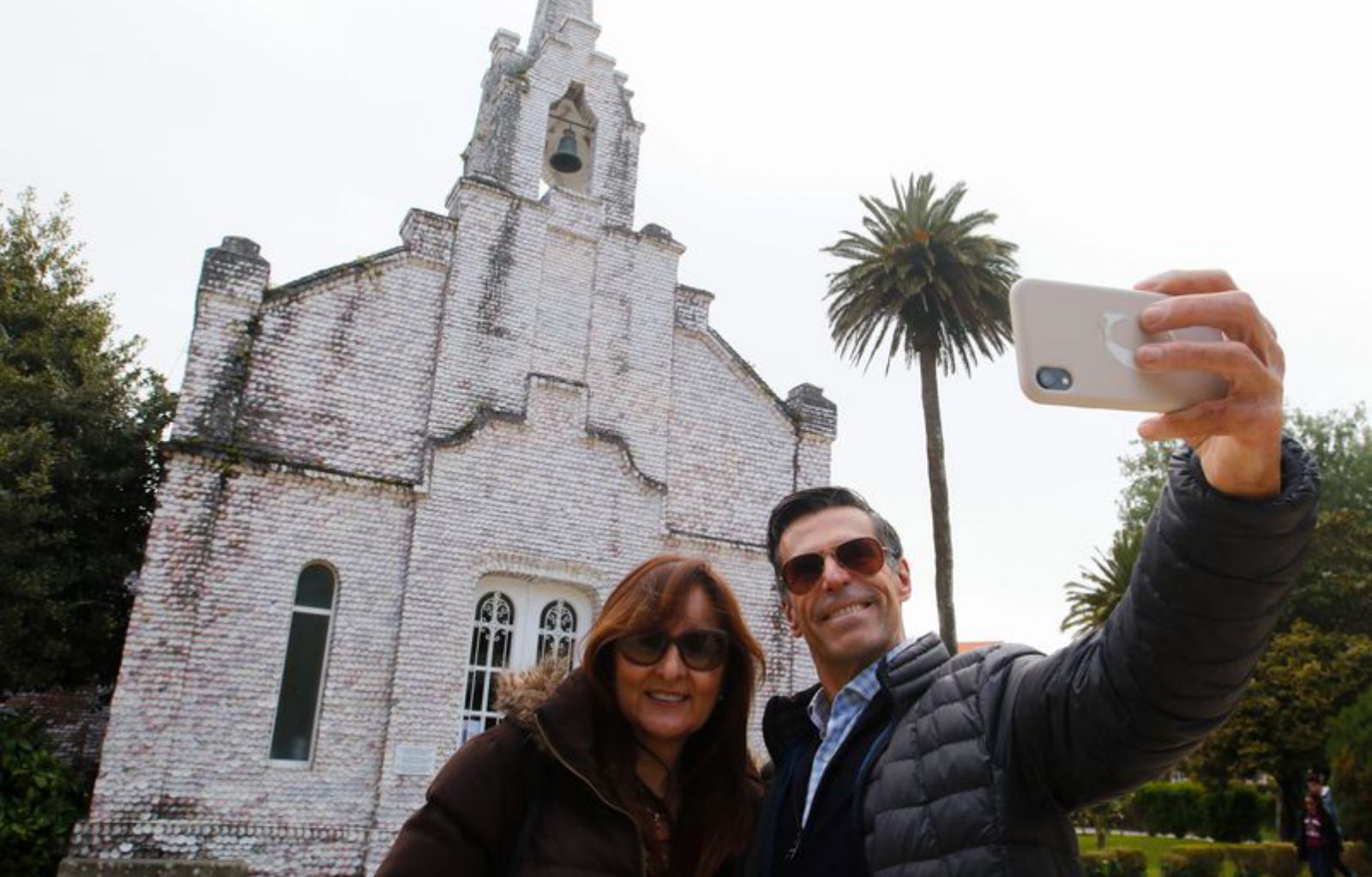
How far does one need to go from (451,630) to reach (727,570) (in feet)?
13.9

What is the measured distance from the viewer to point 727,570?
13984mm

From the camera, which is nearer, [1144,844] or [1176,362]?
[1176,362]

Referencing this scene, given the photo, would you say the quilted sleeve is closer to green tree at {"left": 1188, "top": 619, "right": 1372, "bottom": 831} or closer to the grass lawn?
the grass lawn

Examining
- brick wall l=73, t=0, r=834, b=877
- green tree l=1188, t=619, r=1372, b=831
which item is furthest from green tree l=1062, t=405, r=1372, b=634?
brick wall l=73, t=0, r=834, b=877

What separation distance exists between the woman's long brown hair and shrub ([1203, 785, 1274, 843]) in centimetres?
3342

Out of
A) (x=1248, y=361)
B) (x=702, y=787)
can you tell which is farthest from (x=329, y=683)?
(x=1248, y=361)

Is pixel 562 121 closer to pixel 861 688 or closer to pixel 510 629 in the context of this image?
pixel 510 629

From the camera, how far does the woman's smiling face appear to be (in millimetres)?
2959

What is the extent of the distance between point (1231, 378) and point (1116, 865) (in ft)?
54.2

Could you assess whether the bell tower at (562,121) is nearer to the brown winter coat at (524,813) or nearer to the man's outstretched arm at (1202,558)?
the brown winter coat at (524,813)

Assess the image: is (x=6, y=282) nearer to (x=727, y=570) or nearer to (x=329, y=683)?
(x=329, y=683)

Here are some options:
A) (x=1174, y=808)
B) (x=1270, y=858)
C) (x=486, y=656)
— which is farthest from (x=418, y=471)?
(x=1174, y=808)

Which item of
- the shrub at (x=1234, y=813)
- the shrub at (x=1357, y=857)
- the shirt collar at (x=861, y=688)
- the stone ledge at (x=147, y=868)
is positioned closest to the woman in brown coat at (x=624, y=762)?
the shirt collar at (x=861, y=688)

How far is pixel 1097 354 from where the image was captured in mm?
1617
